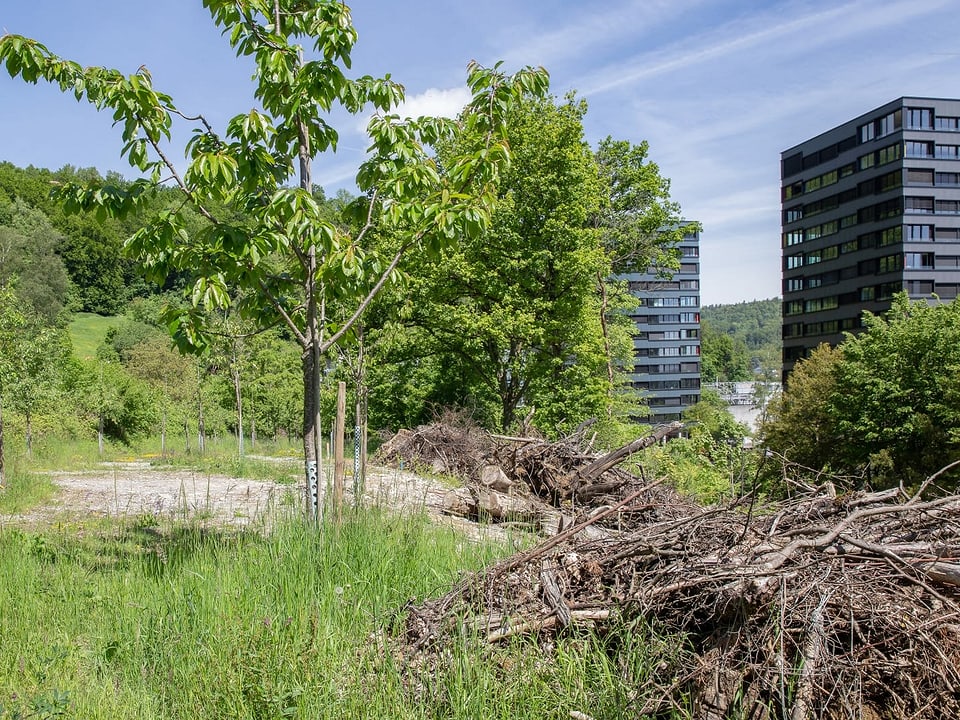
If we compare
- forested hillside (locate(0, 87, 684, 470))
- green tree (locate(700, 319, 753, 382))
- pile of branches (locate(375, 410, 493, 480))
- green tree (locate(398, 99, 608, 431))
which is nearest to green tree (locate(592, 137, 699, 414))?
forested hillside (locate(0, 87, 684, 470))

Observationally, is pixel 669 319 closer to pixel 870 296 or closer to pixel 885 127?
pixel 870 296

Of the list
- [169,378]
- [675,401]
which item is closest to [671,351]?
Result: [675,401]

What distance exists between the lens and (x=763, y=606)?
3.36 m

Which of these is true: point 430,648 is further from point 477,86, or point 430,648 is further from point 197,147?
point 477,86

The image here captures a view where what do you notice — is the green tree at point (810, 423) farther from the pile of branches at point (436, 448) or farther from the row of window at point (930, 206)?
the row of window at point (930, 206)

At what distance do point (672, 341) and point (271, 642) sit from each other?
105m

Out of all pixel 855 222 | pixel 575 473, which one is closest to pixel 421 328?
pixel 575 473

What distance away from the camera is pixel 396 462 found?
16.4 m

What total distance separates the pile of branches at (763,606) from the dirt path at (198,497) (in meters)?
1.29

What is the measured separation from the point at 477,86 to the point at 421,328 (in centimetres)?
1635

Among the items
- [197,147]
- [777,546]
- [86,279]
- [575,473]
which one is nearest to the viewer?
[777,546]

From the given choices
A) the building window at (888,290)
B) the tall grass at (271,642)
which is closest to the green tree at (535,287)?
the tall grass at (271,642)

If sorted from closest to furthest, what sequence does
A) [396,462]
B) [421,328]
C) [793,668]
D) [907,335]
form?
1. [793,668]
2. [396,462]
3. [421,328]
4. [907,335]

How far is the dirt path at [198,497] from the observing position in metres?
6.31
